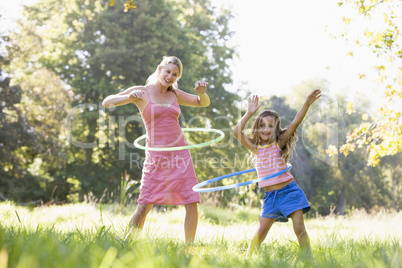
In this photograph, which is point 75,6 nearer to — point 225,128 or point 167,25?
point 167,25

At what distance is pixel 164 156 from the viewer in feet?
12.5

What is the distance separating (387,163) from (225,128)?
37.7 ft

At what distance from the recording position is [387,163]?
24.0 meters

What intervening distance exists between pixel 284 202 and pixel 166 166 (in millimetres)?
1125

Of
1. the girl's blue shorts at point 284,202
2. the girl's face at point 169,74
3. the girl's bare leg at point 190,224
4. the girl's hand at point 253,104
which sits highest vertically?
the girl's face at point 169,74

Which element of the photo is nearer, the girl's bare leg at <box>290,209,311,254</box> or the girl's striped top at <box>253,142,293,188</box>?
the girl's bare leg at <box>290,209,311,254</box>

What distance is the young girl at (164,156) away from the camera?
3.72 meters

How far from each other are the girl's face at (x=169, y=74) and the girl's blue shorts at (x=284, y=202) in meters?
1.39

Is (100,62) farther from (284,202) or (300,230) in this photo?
(300,230)

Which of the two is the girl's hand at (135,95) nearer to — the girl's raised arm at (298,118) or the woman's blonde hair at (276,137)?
the woman's blonde hair at (276,137)

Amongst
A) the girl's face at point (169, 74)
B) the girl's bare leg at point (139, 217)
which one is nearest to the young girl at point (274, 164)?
the girl's face at point (169, 74)

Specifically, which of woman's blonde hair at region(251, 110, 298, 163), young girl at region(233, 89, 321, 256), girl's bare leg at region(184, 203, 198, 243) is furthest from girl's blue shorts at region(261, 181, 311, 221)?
girl's bare leg at region(184, 203, 198, 243)

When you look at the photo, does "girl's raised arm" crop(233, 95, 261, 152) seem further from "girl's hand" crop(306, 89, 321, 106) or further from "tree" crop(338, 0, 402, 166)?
"tree" crop(338, 0, 402, 166)

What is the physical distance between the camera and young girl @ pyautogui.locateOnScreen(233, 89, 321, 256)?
10.8 ft
